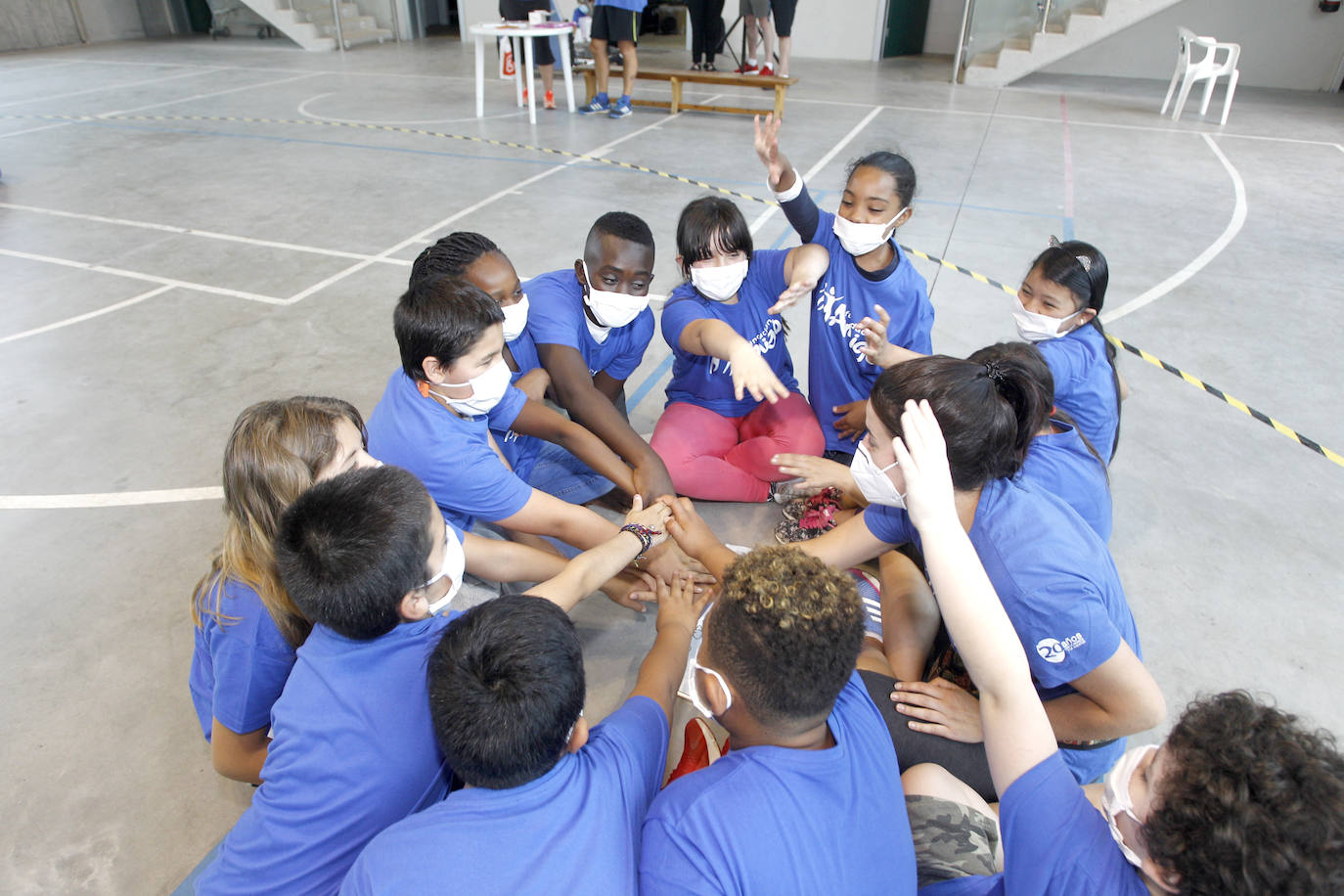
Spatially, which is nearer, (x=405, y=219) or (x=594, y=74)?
(x=405, y=219)

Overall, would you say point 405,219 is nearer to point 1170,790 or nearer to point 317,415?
point 317,415

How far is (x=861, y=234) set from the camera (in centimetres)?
284

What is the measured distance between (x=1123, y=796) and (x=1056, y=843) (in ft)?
0.40

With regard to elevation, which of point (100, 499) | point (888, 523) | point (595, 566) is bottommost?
point (100, 499)

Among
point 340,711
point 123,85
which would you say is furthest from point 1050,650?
point 123,85

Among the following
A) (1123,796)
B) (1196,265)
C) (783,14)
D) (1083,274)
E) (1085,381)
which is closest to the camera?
(1123,796)

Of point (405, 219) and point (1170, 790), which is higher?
point (1170, 790)

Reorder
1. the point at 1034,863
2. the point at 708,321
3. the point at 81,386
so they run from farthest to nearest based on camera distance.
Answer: the point at 81,386 → the point at 708,321 → the point at 1034,863

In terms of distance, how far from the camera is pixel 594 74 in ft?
32.6

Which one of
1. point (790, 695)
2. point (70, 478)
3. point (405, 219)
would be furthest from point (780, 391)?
point (405, 219)

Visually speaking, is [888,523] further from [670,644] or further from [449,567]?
[449,567]

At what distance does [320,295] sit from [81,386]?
1.36m

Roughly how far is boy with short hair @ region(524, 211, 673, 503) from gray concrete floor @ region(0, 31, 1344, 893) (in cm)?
48

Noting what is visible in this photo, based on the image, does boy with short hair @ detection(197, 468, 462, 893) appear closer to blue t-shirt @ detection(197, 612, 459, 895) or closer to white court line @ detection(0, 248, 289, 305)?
blue t-shirt @ detection(197, 612, 459, 895)
